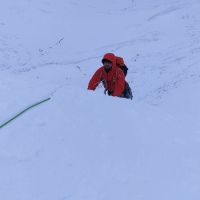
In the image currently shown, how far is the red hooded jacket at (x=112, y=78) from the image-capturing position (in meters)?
7.77

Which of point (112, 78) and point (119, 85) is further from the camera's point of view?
point (112, 78)

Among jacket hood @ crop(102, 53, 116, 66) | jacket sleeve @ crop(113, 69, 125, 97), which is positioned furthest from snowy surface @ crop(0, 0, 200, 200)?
jacket hood @ crop(102, 53, 116, 66)

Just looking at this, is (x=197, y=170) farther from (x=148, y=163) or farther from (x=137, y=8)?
(x=137, y=8)

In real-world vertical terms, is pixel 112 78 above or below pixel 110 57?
below

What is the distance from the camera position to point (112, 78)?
7.95 meters

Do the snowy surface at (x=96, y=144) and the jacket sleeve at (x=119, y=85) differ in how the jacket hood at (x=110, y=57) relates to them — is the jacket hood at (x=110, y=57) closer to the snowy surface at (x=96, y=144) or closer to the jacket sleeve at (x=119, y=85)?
the jacket sleeve at (x=119, y=85)

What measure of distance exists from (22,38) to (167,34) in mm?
4395

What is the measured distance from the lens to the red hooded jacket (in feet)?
25.5

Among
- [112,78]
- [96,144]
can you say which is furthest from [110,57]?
[96,144]

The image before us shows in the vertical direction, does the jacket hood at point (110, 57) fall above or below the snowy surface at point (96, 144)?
above

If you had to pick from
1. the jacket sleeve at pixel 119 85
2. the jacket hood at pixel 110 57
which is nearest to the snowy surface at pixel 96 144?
the jacket sleeve at pixel 119 85

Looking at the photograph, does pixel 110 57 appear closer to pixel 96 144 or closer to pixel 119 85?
pixel 119 85

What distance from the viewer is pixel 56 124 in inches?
225

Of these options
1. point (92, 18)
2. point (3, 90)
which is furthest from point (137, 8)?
point (3, 90)
